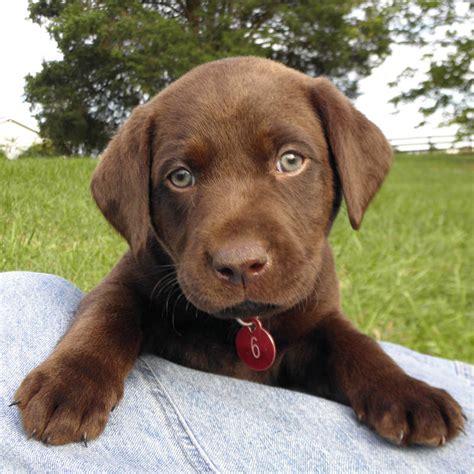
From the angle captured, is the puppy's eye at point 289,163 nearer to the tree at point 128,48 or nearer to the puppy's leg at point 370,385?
the puppy's leg at point 370,385

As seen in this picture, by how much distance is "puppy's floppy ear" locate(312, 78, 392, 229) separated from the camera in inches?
87.1

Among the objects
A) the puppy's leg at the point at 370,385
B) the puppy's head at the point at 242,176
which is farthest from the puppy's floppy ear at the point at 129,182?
the puppy's leg at the point at 370,385

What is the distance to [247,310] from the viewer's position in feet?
5.95

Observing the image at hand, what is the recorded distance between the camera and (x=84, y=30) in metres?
4.06

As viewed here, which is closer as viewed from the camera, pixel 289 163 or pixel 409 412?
pixel 409 412

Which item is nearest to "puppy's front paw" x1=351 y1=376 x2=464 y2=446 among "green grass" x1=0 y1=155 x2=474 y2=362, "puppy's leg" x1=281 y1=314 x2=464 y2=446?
"puppy's leg" x1=281 y1=314 x2=464 y2=446

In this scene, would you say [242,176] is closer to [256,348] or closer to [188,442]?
[256,348]

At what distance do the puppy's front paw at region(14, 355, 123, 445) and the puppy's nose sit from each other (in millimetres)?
409

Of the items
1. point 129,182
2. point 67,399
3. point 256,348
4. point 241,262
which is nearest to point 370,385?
point 256,348

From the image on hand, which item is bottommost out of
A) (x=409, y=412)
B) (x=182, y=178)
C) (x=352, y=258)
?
(x=352, y=258)

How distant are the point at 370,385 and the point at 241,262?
1.89 ft

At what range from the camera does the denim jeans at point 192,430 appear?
4.66 feet

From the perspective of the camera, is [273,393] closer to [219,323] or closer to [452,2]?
[219,323]

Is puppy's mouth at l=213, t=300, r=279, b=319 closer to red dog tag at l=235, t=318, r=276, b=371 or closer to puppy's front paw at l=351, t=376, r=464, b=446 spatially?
red dog tag at l=235, t=318, r=276, b=371
